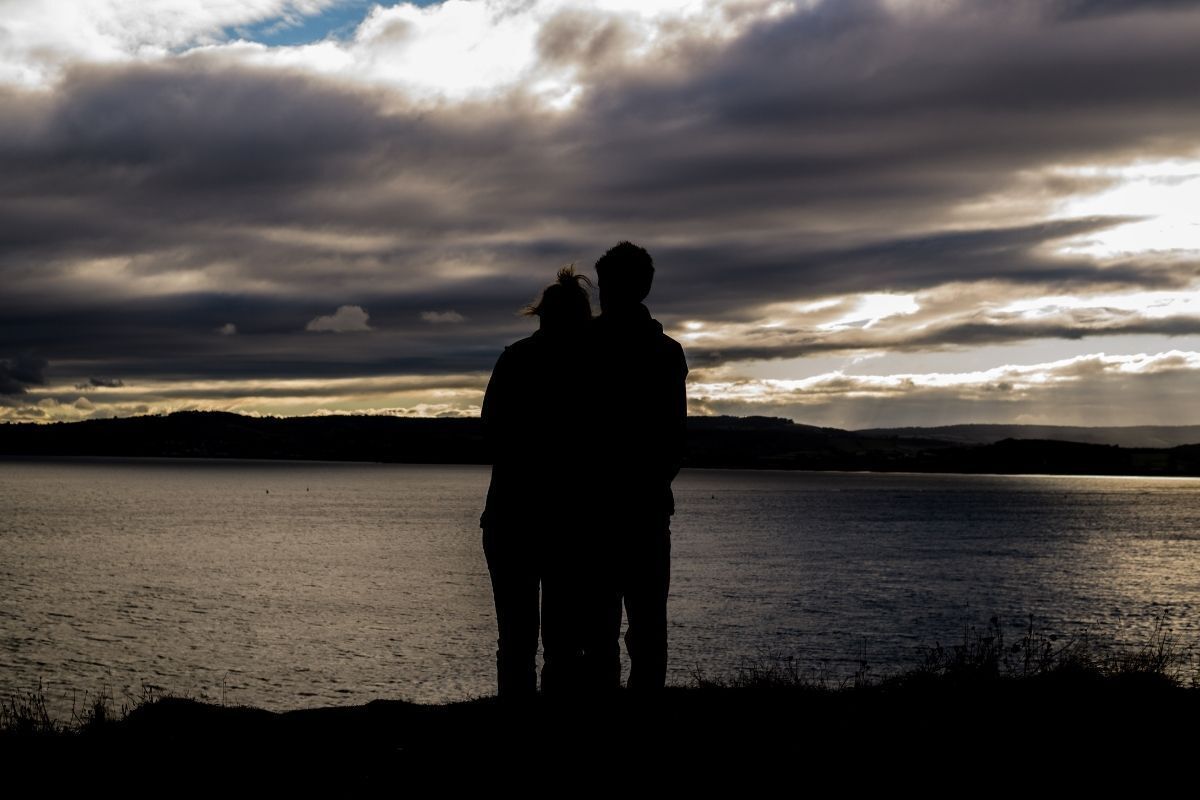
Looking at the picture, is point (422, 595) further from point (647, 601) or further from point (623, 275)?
point (623, 275)

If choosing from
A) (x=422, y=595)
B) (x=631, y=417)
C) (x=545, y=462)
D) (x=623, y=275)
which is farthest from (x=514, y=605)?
(x=422, y=595)

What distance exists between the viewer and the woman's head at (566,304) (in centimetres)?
645

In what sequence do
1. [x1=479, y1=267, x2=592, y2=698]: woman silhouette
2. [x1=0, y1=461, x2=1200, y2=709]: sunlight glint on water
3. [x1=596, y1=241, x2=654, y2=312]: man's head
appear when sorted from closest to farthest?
[x1=596, y1=241, x2=654, y2=312]: man's head < [x1=479, y1=267, x2=592, y2=698]: woman silhouette < [x1=0, y1=461, x2=1200, y2=709]: sunlight glint on water

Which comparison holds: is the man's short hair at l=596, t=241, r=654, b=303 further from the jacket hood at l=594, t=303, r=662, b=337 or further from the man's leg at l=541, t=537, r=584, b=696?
the man's leg at l=541, t=537, r=584, b=696

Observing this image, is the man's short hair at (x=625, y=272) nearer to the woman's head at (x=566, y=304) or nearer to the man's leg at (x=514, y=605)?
the woman's head at (x=566, y=304)

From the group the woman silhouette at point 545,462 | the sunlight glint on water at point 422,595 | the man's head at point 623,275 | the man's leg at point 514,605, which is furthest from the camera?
the sunlight glint on water at point 422,595

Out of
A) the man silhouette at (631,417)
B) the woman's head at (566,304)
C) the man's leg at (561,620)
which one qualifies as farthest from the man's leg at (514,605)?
the woman's head at (566,304)

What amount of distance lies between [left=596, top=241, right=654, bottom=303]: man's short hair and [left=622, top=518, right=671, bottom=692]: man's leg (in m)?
1.47

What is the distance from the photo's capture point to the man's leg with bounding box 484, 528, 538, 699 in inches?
263

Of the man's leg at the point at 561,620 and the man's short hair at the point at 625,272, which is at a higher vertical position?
the man's short hair at the point at 625,272

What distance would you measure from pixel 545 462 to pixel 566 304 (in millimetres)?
1031

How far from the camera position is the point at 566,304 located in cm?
645

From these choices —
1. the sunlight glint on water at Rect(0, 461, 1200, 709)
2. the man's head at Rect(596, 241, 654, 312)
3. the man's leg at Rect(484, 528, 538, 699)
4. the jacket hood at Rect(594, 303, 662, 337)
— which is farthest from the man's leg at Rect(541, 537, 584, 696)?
the sunlight glint on water at Rect(0, 461, 1200, 709)

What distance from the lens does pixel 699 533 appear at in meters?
95.1
